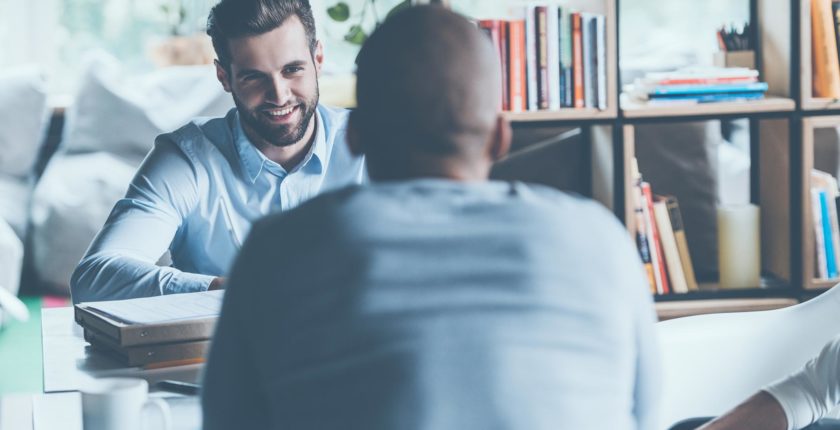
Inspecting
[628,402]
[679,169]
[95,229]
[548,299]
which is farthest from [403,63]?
[95,229]

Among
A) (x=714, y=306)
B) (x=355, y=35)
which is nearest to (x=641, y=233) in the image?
(x=714, y=306)

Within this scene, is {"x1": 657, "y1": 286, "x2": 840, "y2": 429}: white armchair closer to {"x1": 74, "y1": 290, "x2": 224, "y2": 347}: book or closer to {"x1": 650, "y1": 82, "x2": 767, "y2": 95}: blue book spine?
{"x1": 74, "y1": 290, "x2": 224, "y2": 347}: book

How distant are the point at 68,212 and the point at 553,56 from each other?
1871 millimetres

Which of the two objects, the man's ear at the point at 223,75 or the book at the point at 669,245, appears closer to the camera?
the man's ear at the point at 223,75

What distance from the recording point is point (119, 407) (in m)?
1.22

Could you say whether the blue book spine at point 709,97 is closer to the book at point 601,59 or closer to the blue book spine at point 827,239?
the book at point 601,59

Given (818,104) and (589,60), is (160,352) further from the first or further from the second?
(818,104)

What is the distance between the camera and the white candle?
327cm

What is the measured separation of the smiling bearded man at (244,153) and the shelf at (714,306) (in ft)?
4.33

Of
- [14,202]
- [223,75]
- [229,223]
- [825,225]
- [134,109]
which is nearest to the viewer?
[229,223]

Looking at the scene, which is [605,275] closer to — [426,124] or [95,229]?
[426,124]

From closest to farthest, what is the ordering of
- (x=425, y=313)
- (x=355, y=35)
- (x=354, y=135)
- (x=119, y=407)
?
(x=425, y=313), (x=354, y=135), (x=119, y=407), (x=355, y=35)

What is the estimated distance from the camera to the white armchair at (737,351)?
1.95 meters

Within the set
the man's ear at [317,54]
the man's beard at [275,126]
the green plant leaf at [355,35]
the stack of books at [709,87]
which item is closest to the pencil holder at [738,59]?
the stack of books at [709,87]
